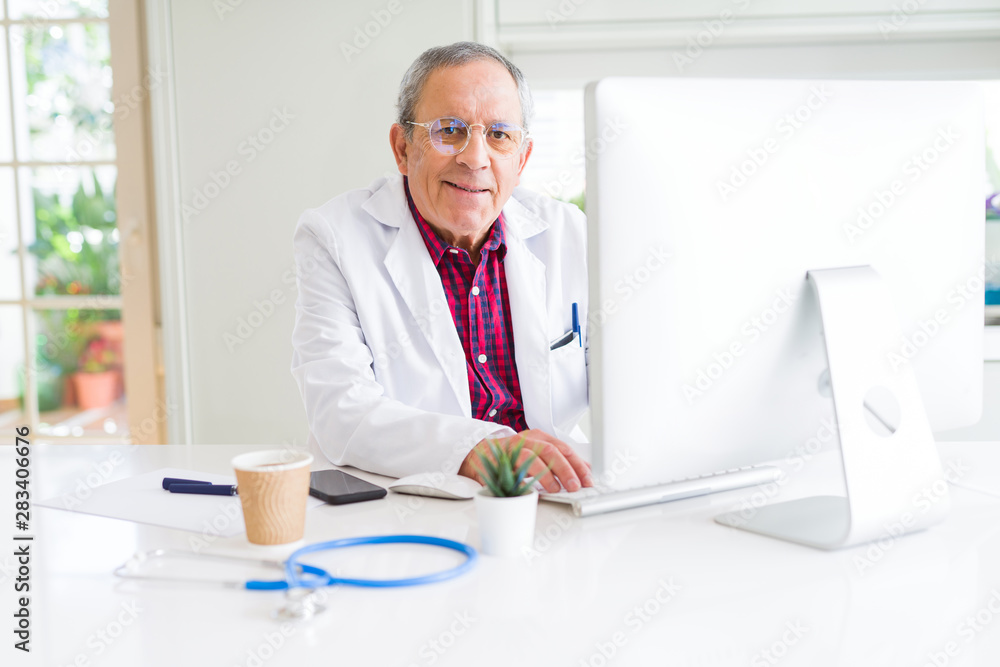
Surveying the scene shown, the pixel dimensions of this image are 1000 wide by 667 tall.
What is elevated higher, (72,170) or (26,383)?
(72,170)

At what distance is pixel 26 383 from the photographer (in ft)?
9.58

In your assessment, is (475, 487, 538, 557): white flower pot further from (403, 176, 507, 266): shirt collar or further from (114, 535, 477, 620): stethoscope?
(403, 176, 507, 266): shirt collar

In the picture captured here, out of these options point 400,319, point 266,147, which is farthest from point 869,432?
point 266,147

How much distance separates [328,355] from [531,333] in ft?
1.29

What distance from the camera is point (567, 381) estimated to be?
1669mm

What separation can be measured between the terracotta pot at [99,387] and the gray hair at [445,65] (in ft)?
5.99

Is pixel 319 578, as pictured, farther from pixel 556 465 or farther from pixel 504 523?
pixel 556 465

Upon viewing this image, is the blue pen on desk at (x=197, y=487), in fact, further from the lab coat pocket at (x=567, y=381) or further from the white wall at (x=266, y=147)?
the white wall at (x=266, y=147)

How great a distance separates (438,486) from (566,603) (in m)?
0.36

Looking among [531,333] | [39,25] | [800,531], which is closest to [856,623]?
[800,531]

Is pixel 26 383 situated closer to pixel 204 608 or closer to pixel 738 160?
pixel 204 608

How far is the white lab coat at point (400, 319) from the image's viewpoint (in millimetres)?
1391

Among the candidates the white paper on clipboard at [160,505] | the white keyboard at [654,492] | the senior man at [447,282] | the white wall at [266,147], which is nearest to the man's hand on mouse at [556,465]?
the white keyboard at [654,492]

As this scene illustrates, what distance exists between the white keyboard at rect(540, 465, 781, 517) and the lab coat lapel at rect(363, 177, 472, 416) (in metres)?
0.54
